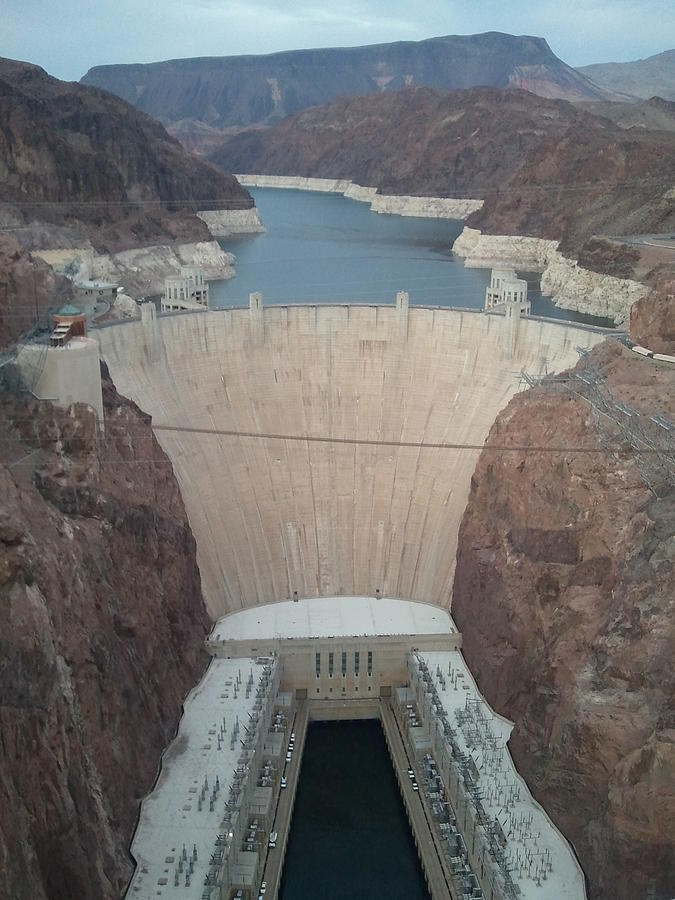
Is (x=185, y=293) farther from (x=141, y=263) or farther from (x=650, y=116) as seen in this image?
(x=650, y=116)

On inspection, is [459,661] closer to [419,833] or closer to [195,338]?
[419,833]

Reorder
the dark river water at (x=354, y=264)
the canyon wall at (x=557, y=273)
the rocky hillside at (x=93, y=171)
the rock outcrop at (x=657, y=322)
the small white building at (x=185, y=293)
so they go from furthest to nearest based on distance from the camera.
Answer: the rocky hillside at (x=93, y=171), the dark river water at (x=354, y=264), the canyon wall at (x=557, y=273), the small white building at (x=185, y=293), the rock outcrop at (x=657, y=322)

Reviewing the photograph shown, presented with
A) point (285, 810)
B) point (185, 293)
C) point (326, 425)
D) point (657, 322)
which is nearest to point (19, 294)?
point (326, 425)

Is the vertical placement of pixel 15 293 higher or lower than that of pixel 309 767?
higher

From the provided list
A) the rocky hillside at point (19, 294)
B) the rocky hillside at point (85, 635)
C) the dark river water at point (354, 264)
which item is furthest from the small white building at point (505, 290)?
the rocky hillside at point (85, 635)

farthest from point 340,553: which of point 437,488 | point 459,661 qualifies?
point 459,661

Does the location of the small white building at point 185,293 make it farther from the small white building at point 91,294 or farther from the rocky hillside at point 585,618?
the rocky hillside at point 585,618
